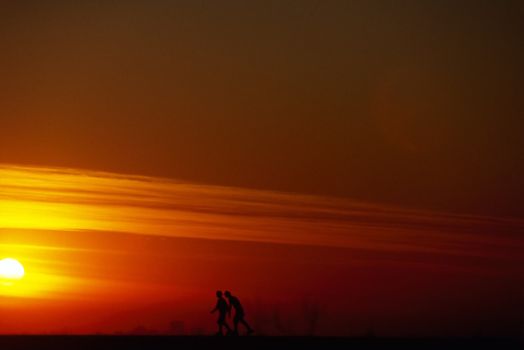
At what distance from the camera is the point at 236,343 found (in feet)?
130

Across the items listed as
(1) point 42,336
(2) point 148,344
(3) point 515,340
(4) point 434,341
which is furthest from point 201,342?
(3) point 515,340

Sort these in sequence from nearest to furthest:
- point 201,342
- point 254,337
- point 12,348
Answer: point 12,348, point 201,342, point 254,337

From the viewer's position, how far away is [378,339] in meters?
42.8

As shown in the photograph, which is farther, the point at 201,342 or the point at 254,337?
the point at 254,337

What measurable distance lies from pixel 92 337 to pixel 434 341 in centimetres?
1120

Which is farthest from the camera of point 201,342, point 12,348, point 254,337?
point 254,337

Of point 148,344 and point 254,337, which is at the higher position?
point 254,337

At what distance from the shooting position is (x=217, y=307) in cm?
4303

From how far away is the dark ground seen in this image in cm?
3741

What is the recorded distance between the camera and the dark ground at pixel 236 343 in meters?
37.4

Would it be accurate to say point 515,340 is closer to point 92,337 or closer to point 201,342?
point 201,342

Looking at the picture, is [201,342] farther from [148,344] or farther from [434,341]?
[434,341]

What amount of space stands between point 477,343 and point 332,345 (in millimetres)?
5309

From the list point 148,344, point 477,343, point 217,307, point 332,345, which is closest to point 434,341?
point 477,343
